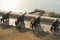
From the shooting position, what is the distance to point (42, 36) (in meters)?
1.52

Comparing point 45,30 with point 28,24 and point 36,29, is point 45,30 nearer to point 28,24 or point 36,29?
point 36,29

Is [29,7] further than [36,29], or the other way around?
[29,7]

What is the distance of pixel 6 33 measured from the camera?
1584 mm

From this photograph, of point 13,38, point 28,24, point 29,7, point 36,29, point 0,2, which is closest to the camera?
point 13,38

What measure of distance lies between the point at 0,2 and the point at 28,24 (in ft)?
3.51

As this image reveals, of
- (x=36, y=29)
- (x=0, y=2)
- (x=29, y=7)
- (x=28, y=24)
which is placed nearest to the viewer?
(x=36, y=29)

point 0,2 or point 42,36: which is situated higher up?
point 0,2

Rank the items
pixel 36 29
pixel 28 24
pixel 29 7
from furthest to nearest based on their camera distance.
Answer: pixel 29 7, pixel 28 24, pixel 36 29

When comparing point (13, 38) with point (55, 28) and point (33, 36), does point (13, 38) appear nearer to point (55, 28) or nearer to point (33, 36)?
point (33, 36)

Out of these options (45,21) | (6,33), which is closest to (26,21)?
(45,21)

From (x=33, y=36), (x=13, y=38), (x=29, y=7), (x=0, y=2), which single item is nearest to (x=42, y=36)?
(x=33, y=36)

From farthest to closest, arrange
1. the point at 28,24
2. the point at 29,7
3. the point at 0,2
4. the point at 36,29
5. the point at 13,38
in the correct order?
the point at 0,2
the point at 29,7
the point at 28,24
the point at 36,29
the point at 13,38

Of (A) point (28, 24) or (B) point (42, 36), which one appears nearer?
(B) point (42, 36)

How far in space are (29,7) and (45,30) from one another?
840mm
